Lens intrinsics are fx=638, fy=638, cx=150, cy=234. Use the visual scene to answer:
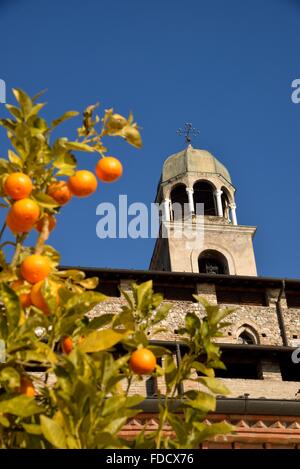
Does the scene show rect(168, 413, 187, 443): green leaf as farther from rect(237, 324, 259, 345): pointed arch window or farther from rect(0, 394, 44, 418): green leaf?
rect(237, 324, 259, 345): pointed arch window

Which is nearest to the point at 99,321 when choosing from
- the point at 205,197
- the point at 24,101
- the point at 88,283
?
the point at 88,283

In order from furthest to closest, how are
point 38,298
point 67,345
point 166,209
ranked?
point 166,209, point 67,345, point 38,298

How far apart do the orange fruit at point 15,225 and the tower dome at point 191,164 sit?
22.3 m

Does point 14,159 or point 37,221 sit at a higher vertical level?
point 14,159

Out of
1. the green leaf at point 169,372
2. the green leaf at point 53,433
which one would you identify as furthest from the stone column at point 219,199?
the green leaf at point 53,433

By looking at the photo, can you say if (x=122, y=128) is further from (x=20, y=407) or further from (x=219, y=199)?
(x=219, y=199)

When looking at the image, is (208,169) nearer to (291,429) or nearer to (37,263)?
(291,429)

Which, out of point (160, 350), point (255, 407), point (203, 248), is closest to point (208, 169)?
point (203, 248)

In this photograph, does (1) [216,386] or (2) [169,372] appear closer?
(1) [216,386]

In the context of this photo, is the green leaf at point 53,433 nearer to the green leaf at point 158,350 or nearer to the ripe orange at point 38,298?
the ripe orange at point 38,298

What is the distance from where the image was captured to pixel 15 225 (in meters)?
2.50

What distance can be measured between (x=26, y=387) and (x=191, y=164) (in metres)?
23.0

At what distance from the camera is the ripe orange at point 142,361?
2.52 m

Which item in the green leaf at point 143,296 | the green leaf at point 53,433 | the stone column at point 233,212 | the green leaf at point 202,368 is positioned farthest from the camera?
the stone column at point 233,212
